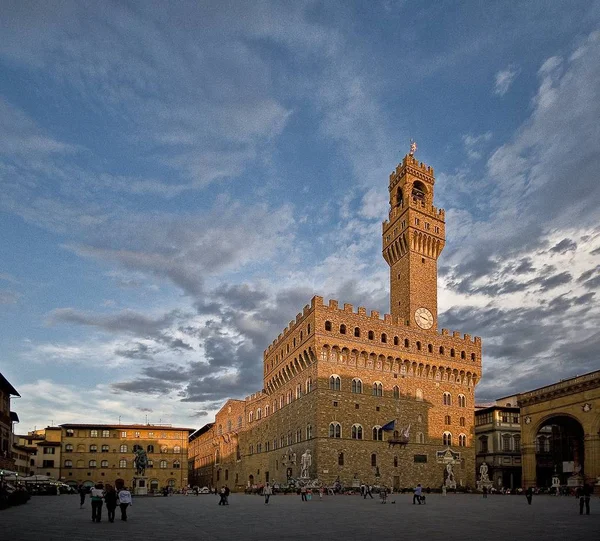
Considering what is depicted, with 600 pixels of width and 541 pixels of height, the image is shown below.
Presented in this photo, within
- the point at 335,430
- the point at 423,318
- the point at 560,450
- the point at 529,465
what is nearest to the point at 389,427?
the point at 335,430

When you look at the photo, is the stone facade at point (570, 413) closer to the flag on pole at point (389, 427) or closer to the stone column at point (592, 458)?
the stone column at point (592, 458)

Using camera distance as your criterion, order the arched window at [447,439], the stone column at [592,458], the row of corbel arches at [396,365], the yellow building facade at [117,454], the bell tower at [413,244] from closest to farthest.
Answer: the stone column at [592,458]
the row of corbel arches at [396,365]
the arched window at [447,439]
the bell tower at [413,244]
the yellow building facade at [117,454]

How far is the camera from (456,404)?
5959 centimetres

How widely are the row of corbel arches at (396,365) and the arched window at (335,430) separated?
18.8 feet

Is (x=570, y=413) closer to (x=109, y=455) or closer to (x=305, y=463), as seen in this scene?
(x=305, y=463)

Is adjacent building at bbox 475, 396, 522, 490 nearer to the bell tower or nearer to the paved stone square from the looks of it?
the bell tower

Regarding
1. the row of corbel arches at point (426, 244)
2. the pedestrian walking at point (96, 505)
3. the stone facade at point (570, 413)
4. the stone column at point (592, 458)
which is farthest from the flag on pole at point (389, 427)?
the pedestrian walking at point (96, 505)

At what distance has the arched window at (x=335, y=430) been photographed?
51.0 m

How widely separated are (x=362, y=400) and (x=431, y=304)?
1408 cm

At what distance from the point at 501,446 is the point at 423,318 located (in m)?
23.2

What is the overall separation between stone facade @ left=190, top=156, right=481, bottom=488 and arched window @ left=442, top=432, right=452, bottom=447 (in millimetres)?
160

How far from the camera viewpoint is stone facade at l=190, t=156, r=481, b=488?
171 feet

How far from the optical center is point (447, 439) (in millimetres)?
57906

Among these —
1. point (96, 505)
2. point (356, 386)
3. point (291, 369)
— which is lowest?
point (96, 505)
